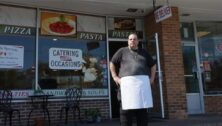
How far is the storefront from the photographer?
9.18 m

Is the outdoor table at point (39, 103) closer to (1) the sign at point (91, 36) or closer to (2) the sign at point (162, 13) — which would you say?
(1) the sign at point (91, 36)

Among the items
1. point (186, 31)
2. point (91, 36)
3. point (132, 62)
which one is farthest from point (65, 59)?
point (132, 62)

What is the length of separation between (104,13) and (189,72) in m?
3.42

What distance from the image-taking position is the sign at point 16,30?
29.7 feet

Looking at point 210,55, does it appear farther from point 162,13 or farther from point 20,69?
point 20,69

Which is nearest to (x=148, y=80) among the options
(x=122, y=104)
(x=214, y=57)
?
(x=122, y=104)

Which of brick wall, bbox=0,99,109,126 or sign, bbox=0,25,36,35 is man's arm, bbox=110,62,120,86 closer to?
brick wall, bbox=0,99,109,126

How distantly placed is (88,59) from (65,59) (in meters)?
0.74

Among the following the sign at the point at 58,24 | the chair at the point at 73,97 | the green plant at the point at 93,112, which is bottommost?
the green plant at the point at 93,112

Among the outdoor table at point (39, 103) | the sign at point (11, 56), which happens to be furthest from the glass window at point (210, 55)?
the sign at point (11, 56)

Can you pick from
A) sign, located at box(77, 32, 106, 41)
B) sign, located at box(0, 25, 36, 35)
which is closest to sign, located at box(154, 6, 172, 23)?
sign, located at box(77, 32, 106, 41)

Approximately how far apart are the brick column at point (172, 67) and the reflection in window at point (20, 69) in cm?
365

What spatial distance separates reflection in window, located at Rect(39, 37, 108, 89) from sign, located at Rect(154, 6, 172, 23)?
180cm

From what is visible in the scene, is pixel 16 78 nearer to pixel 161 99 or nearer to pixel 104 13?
pixel 104 13
